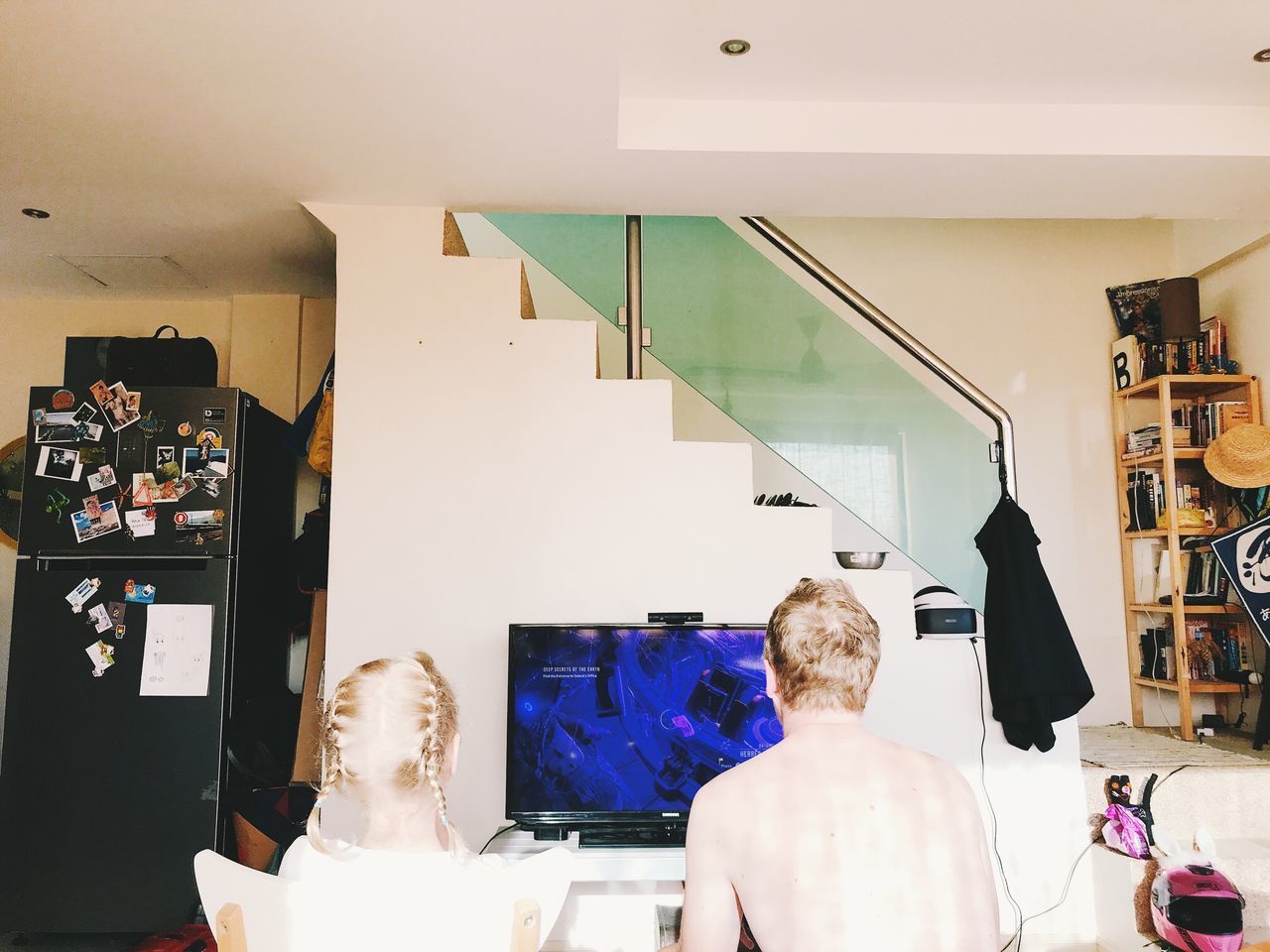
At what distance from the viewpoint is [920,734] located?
2.94 m

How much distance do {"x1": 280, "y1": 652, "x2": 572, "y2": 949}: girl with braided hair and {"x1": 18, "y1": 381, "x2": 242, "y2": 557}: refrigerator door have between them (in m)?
1.91

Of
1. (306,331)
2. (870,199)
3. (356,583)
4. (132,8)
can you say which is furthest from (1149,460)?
(132,8)

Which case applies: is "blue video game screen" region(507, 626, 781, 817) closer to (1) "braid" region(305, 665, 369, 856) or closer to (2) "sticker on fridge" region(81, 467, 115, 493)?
(1) "braid" region(305, 665, 369, 856)

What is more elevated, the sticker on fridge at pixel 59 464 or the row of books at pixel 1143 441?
the row of books at pixel 1143 441

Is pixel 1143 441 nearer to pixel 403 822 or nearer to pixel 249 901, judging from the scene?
pixel 403 822

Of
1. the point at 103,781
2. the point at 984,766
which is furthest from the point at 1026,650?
the point at 103,781

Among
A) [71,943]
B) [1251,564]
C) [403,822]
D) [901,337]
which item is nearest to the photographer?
[403,822]

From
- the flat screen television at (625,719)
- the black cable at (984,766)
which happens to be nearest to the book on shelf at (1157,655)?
the black cable at (984,766)

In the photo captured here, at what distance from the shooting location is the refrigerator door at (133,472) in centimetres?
306

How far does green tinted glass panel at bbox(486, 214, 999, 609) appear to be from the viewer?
10.6ft

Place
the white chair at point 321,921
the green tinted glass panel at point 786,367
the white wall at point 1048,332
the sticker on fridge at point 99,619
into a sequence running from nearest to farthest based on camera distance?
1. the white chair at point 321,921
2. the sticker on fridge at point 99,619
3. the green tinted glass panel at point 786,367
4. the white wall at point 1048,332

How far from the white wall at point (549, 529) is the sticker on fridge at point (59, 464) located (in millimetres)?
1003

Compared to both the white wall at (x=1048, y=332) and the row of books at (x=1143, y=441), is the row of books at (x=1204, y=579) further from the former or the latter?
the row of books at (x=1143, y=441)

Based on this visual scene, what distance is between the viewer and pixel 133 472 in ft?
10.1
